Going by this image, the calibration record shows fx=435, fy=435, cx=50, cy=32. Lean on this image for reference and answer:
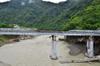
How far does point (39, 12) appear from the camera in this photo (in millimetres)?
130875

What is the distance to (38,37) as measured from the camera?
4112 inches

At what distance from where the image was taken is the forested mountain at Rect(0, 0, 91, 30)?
116 meters

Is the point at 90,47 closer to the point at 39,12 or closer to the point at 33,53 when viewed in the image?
the point at 33,53

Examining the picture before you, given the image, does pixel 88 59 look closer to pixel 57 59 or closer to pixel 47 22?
pixel 57 59

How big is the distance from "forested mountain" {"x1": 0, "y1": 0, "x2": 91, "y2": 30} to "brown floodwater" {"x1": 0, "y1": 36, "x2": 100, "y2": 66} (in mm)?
17522

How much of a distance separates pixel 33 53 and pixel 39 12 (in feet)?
173

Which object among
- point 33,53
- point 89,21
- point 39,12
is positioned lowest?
point 33,53

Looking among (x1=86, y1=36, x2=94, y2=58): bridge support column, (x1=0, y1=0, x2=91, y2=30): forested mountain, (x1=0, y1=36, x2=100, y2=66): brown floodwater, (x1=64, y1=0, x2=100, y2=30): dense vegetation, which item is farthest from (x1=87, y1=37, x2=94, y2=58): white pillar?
(x1=0, y1=0, x2=91, y2=30): forested mountain

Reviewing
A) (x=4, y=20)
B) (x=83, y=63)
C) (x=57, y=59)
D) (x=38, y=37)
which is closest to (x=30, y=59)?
(x=57, y=59)

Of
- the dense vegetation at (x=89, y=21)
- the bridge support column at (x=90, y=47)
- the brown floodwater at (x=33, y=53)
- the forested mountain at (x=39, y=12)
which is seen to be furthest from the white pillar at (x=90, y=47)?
the forested mountain at (x=39, y=12)

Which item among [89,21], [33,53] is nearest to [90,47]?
[33,53]

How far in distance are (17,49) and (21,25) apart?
1505 inches

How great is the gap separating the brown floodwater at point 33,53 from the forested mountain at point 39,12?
57.5 feet

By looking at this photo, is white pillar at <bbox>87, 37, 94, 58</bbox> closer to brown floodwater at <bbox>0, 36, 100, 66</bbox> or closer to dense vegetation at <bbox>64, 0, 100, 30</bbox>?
Answer: brown floodwater at <bbox>0, 36, 100, 66</bbox>
